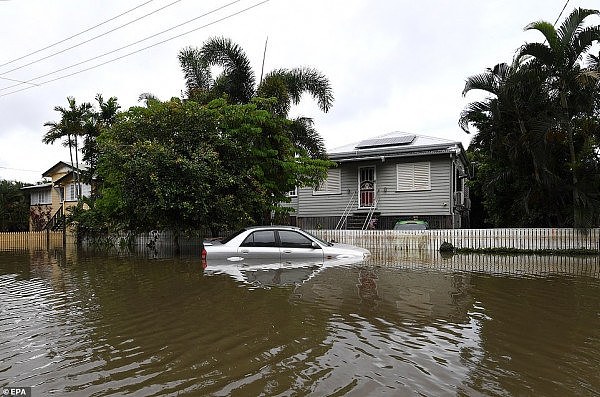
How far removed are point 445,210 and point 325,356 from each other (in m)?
20.8

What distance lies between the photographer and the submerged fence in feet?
55.3

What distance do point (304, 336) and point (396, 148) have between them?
2028cm

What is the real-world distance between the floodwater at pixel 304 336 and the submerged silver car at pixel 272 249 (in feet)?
2.50

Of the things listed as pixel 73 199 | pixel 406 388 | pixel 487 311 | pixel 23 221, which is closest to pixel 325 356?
pixel 406 388

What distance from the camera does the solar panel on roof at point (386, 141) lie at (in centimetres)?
2590

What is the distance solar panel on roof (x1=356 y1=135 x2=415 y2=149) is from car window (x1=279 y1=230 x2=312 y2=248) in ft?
50.9

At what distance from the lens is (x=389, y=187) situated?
1006 inches

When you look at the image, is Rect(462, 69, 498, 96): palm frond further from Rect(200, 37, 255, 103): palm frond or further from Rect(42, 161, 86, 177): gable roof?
Rect(42, 161, 86, 177): gable roof

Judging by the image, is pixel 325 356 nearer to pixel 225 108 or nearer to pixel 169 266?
pixel 169 266

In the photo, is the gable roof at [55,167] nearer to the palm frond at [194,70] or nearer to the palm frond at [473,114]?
the palm frond at [194,70]

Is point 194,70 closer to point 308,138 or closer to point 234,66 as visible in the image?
point 234,66

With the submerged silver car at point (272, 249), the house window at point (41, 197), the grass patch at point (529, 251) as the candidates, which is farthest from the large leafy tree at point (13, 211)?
the grass patch at point (529, 251)

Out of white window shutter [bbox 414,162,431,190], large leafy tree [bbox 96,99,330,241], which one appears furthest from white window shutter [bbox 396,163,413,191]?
large leafy tree [bbox 96,99,330,241]

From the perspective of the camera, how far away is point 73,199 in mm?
40156
